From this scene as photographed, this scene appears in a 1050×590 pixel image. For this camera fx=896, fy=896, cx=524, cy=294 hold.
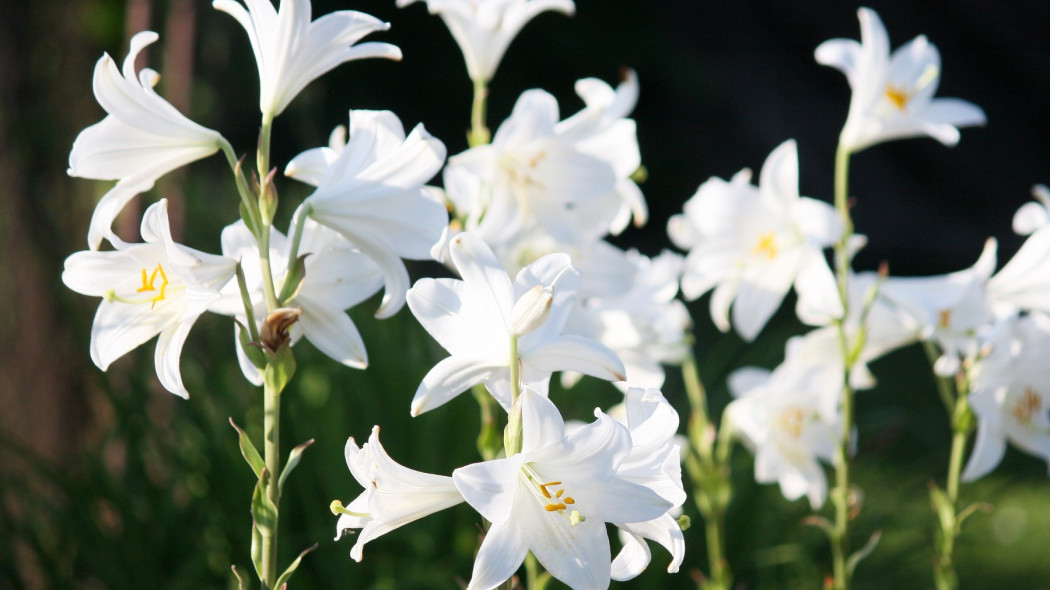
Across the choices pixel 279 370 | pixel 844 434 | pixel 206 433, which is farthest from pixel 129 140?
pixel 206 433

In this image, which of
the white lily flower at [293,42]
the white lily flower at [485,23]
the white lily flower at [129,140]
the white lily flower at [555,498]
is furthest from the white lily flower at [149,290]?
the white lily flower at [485,23]

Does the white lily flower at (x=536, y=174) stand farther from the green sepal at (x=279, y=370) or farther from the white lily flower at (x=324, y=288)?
the green sepal at (x=279, y=370)

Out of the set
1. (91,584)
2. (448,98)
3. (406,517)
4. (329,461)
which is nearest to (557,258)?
(406,517)

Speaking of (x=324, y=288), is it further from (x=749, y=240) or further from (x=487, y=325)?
(x=749, y=240)

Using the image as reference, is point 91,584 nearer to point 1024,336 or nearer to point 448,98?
point 1024,336

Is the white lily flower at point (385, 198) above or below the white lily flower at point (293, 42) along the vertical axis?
below

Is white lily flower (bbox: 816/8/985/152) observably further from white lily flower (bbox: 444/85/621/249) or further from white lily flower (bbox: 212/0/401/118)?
white lily flower (bbox: 212/0/401/118)
